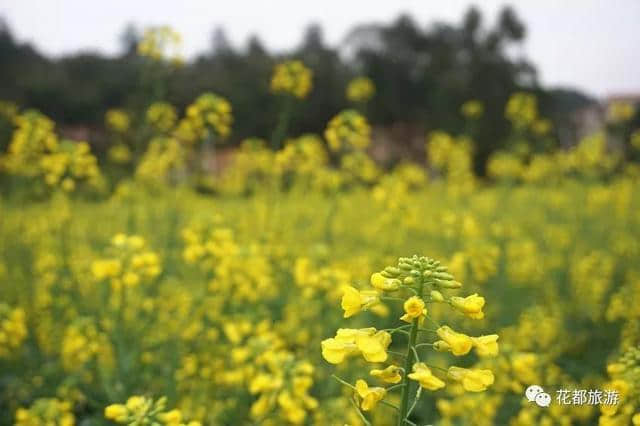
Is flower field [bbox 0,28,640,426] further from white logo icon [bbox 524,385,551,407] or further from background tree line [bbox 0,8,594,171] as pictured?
background tree line [bbox 0,8,594,171]

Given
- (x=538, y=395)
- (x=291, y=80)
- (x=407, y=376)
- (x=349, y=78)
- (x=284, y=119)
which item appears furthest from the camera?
(x=349, y=78)

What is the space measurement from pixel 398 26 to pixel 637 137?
15213mm

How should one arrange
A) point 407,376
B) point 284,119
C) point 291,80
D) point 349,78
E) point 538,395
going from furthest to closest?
point 349,78 < point 291,80 < point 284,119 < point 538,395 < point 407,376

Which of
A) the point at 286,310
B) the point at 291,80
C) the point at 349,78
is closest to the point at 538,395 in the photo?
the point at 286,310

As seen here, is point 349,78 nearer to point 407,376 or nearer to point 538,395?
point 538,395

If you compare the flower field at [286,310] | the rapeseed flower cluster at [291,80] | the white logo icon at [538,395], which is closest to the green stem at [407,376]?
the flower field at [286,310]

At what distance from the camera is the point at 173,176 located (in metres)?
5.92

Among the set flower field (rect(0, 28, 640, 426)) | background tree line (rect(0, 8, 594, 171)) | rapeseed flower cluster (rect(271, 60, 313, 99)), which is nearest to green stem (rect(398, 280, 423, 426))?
flower field (rect(0, 28, 640, 426))

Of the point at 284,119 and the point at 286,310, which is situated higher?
the point at 284,119

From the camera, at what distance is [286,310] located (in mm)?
3859

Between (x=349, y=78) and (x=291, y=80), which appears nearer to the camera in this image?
(x=291, y=80)

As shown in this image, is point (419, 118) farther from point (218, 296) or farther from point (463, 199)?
point (218, 296)

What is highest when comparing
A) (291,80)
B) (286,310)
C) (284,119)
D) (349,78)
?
(349,78)

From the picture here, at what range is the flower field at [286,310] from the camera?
163 centimetres
